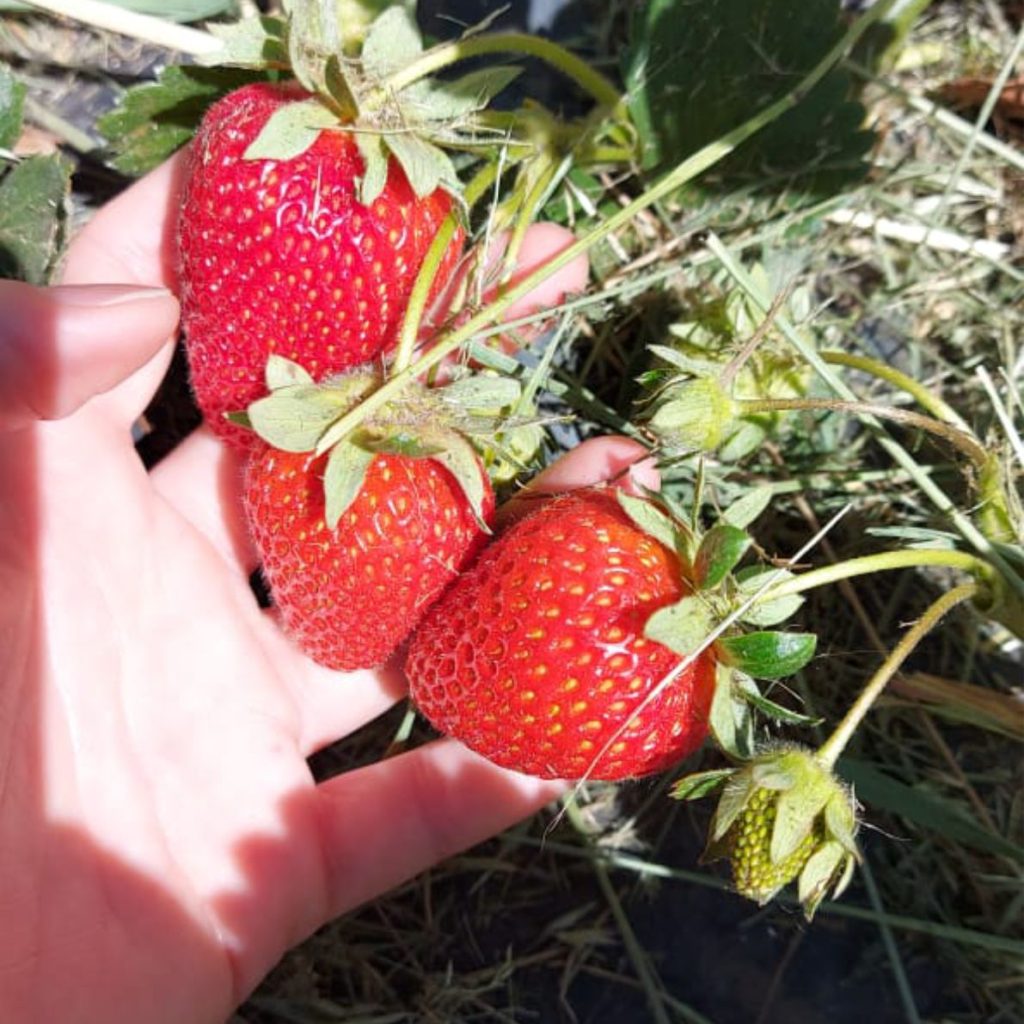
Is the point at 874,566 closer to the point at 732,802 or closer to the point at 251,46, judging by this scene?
the point at 732,802

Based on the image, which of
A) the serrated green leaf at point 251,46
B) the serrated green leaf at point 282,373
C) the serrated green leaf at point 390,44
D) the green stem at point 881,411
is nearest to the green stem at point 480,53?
the serrated green leaf at point 390,44

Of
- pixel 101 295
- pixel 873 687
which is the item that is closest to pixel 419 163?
pixel 101 295

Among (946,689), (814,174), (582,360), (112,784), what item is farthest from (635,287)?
(112,784)

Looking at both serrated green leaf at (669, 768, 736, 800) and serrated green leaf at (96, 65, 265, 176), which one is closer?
serrated green leaf at (669, 768, 736, 800)


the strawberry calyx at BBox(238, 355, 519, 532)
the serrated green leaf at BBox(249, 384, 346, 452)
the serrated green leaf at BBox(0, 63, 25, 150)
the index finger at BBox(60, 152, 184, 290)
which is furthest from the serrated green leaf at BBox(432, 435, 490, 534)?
the serrated green leaf at BBox(0, 63, 25, 150)

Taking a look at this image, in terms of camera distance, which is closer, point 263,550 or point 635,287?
point 263,550

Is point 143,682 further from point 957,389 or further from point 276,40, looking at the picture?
point 957,389

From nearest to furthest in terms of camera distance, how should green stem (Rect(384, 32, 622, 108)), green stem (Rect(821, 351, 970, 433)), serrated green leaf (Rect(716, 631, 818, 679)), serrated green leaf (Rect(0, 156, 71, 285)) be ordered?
serrated green leaf (Rect(716, 631, 818, 679)), green stem (Rect(384, 32, 622, 108)), green stem (Rect(821, 351, 970, 433)), serrated green leaf (Rect(0, 156, 71, 285))

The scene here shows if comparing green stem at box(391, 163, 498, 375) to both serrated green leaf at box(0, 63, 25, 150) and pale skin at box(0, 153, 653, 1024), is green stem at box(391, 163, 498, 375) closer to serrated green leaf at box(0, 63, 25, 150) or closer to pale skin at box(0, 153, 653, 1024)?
pale skin at box(0, 153, 653, 1024)
